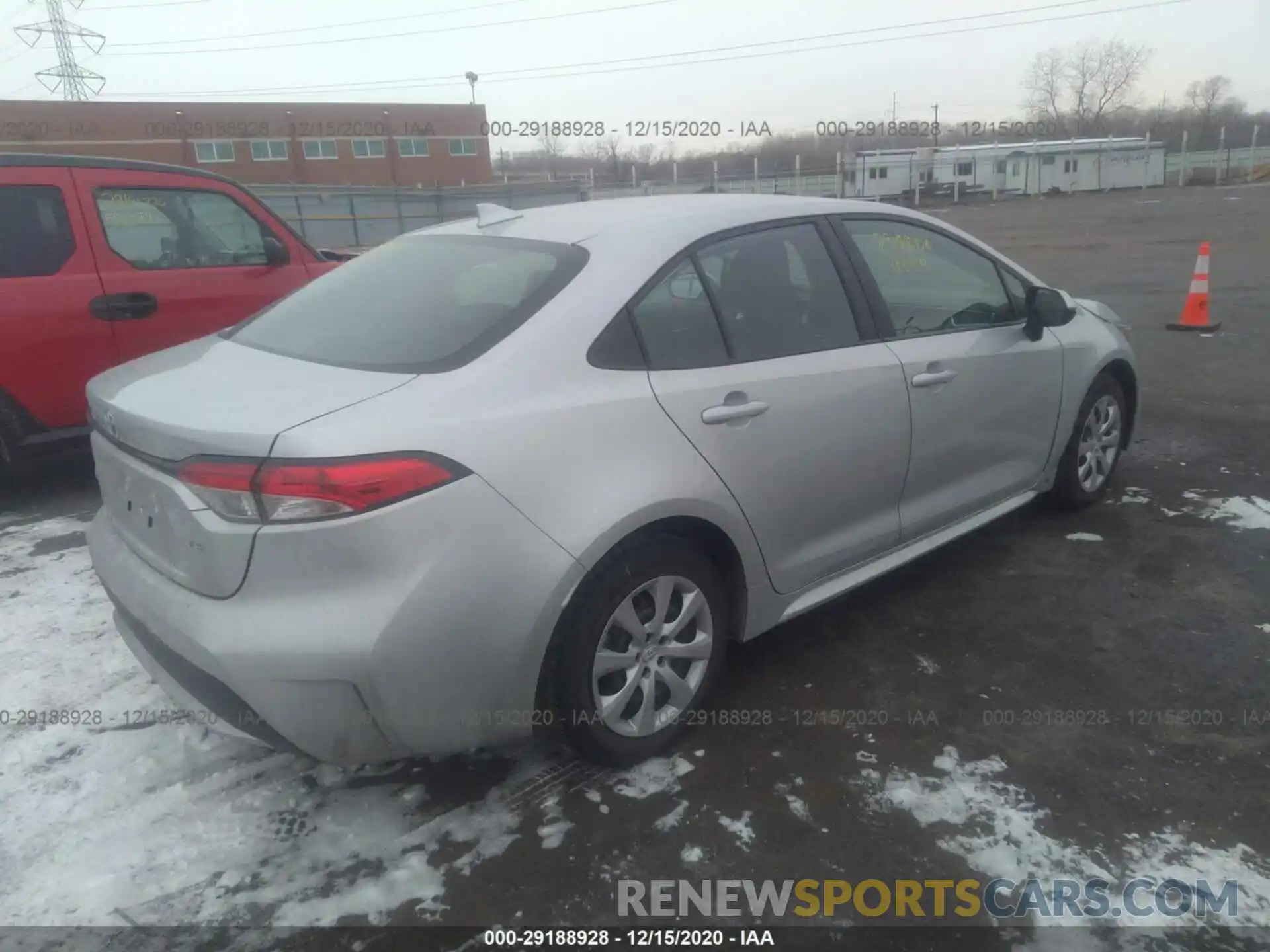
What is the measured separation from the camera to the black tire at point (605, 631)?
2.43 m

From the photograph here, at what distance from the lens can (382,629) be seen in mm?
2100

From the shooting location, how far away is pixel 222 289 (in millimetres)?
5273

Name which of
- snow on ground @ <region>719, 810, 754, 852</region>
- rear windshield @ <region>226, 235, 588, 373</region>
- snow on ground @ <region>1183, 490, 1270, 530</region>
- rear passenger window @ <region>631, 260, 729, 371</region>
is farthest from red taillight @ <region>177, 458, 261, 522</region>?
snow on ground @ <region>1183, 490, 1270, 530</region>

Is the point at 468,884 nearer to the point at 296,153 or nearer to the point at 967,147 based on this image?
the point at 967,147

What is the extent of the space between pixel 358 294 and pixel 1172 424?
5.26 meters

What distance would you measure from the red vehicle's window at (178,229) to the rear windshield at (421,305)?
2.35 m

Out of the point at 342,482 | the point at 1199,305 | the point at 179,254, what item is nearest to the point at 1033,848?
the point at 342,482

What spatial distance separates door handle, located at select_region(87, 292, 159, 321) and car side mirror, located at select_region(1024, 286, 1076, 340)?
444cm

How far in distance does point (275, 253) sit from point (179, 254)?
517 mm

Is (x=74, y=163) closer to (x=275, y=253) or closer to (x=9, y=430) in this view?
(x=275, y=253)

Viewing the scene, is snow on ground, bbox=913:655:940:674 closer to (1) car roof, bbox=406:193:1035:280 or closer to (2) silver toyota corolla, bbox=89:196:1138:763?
(2) silver toyota corolla, bbox=89:196:1138:763

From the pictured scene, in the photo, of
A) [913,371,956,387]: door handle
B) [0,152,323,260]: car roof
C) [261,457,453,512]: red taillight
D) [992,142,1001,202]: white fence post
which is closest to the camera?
[261,457,453,512]: red taillight

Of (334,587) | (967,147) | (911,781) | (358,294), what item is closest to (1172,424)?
(911,781)

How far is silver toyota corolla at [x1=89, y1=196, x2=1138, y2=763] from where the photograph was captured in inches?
83.7
